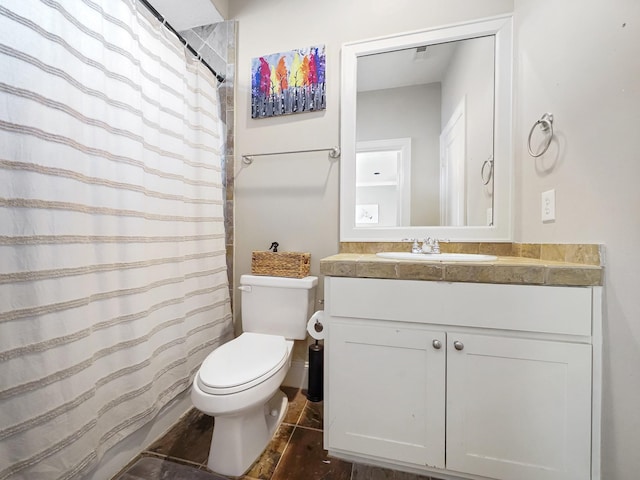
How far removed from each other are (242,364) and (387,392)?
1.95 ft

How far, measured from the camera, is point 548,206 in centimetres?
102

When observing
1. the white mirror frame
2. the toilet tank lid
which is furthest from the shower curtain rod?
the toilet tank lid

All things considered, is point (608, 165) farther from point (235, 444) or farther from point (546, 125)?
point (235, 444)

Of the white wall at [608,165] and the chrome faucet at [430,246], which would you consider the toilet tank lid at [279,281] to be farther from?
the white wall at [608,165]

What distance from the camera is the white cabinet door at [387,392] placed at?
2.97 ft

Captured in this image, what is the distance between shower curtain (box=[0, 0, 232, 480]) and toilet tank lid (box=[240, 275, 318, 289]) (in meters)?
0.29

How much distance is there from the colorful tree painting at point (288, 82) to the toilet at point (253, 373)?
103 centimetres

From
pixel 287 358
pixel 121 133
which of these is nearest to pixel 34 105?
pixel 121 133

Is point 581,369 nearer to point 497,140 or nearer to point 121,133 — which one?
point 497,140

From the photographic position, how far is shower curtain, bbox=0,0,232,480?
69cm

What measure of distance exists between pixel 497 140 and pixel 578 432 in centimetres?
124

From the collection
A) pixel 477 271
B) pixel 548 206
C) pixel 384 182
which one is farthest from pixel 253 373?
pixel 548 206

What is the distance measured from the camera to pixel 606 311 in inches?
30.6

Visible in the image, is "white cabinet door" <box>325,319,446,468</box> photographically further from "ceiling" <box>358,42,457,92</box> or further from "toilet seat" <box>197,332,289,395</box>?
"ceiling" <box>358,42,457,92</box>
